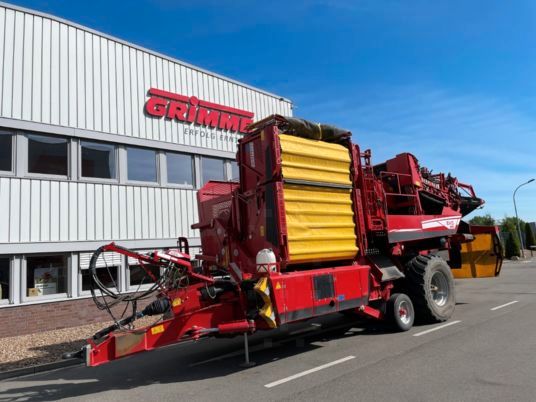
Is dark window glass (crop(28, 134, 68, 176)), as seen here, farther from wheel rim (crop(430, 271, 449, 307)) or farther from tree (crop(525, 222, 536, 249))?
tree (crop(525, 222, 536, 249))

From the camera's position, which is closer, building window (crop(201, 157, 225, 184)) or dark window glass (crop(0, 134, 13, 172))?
dark window glass (crop(0, 134, 13, 172))

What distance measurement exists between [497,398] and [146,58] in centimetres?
1257

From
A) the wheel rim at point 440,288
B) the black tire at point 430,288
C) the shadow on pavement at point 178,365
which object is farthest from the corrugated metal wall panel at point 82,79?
the wheel rim at point 440,288

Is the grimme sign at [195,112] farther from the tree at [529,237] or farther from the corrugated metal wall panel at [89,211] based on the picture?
the tree at [529,237]

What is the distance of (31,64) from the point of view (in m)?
10.9

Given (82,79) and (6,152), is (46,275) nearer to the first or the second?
(6,152)

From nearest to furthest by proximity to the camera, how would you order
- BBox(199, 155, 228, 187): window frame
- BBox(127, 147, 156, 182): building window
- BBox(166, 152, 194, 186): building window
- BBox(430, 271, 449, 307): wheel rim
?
BBox(430, 271, 449, 307): wheel rim
BBox(127, 147, 156, 182): building window
BBox(166, 152, 194, 186): building window
BBox(199, 155, 228, 187): window frame

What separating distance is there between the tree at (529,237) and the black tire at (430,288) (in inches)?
1620

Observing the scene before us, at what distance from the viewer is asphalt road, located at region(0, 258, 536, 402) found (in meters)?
4.80

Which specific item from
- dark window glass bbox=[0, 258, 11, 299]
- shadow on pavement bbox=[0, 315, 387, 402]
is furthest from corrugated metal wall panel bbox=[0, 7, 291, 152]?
shadow on pavement bbox=[0, 315, 387, 402]

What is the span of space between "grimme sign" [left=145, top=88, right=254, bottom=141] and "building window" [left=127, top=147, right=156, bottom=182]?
1.23 m

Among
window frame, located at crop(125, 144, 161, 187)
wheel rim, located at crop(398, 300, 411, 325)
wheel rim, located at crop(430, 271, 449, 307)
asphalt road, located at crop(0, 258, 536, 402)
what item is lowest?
asphalt road, located at crop(0, 258, 536, 402)

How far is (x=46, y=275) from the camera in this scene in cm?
1077

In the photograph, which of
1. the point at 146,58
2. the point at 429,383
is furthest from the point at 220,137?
the point at 429,383
